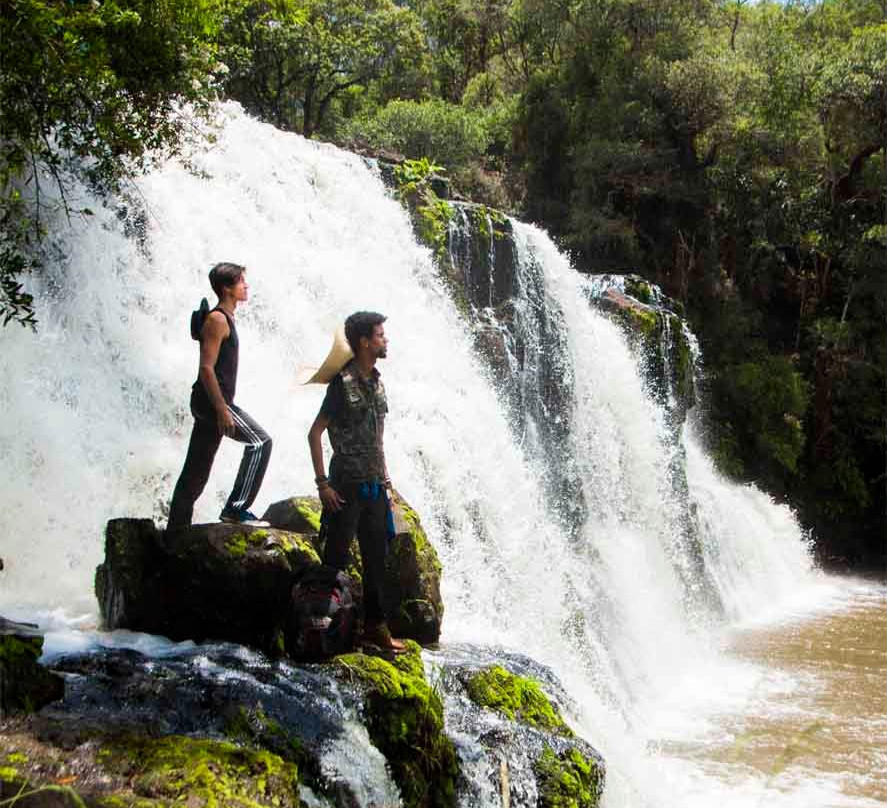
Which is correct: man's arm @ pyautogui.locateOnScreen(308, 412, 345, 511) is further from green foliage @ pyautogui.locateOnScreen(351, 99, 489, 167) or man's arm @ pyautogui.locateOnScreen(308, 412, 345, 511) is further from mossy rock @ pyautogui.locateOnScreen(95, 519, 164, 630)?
green foliage @ pyautogui.locateOnScreen(351, 99, 489, 167)

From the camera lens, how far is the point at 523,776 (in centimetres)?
439

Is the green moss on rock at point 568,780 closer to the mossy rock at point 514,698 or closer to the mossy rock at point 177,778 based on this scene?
the mossy rock at point 514,698

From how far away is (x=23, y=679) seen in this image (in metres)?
3.56

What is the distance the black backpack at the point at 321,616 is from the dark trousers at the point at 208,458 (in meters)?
0.63

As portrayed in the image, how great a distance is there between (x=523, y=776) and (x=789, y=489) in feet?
47.7

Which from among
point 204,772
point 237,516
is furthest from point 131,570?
point 204,772

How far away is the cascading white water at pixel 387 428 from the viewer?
6320 mm

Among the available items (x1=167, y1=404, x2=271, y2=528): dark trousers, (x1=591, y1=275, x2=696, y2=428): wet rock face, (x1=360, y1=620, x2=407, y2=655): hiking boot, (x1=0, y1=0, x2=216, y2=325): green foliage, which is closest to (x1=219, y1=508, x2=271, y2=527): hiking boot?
(x1=167, y1=404, x2=271, y2=528): dark trousers

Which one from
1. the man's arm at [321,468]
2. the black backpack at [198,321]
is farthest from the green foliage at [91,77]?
the man's arm at [321,468]

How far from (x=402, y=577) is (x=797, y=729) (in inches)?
146

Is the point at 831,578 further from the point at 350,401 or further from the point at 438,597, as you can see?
the point at 350,401

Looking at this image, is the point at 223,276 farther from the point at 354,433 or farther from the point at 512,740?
the point at 512,740

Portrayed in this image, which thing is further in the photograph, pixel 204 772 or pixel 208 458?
pixel 208 458

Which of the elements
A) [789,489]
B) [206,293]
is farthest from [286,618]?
[789,489]
